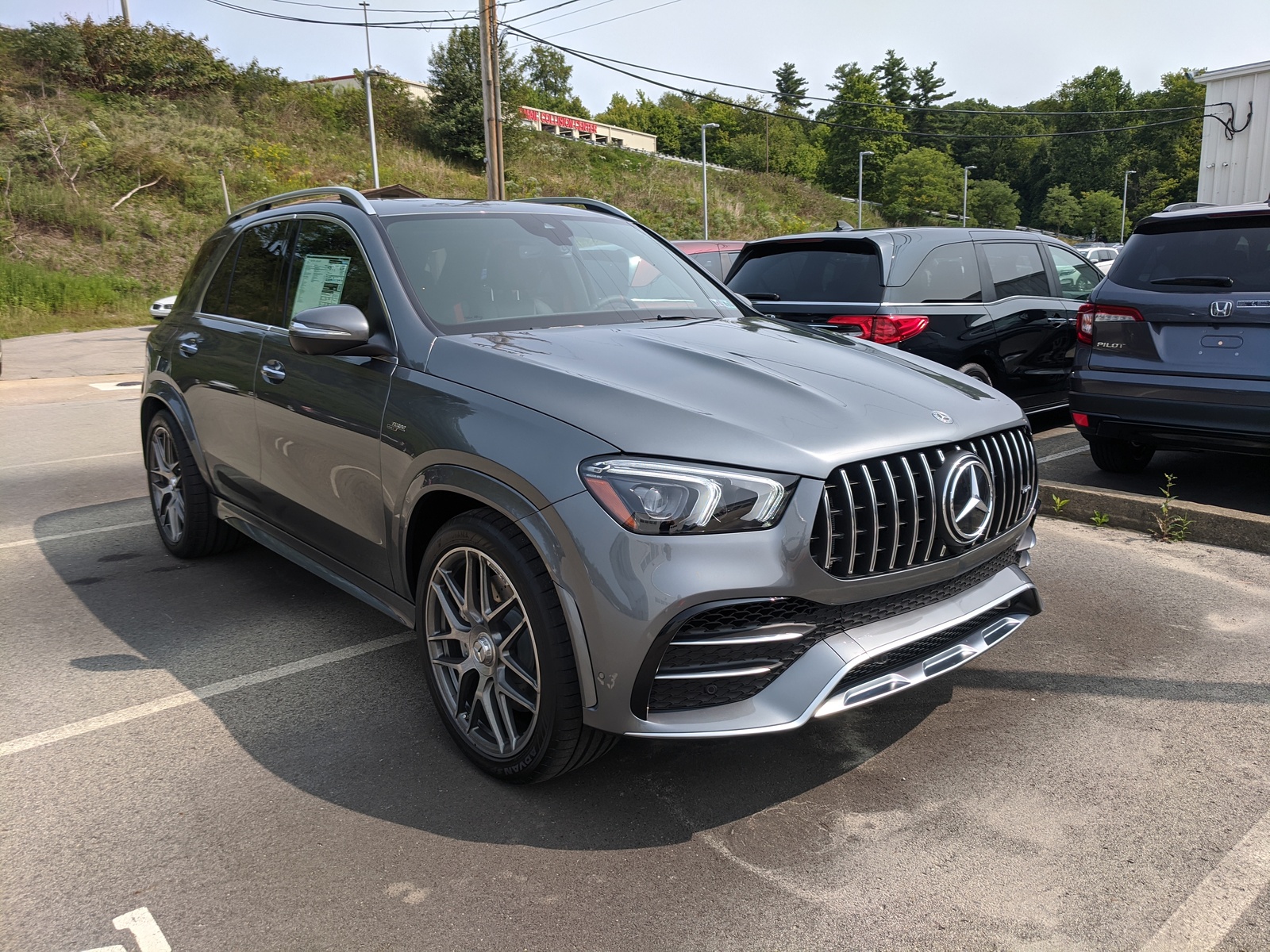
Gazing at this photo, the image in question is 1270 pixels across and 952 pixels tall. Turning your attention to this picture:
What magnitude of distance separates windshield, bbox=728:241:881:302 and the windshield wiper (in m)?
1.80

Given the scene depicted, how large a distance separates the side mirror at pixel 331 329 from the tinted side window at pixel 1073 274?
6.66m

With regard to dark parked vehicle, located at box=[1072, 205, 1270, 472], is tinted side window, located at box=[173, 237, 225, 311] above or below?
above

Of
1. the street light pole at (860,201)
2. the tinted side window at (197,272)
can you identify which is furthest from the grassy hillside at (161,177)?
the tinted side window at (197,272)

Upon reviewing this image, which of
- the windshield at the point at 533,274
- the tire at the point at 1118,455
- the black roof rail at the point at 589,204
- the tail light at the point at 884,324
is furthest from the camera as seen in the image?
the tail light at the point at 884,324

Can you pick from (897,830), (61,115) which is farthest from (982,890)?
(61,115)

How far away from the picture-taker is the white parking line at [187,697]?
3375 mm

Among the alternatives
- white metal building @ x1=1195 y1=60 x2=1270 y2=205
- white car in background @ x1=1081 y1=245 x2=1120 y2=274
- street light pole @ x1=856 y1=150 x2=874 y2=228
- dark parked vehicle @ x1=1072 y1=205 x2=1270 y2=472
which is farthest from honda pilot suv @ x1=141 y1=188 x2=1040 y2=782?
street light pole @ x1=856 y1=150 x2=874 y2=228

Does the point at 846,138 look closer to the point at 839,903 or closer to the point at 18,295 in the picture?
the point at 18,295

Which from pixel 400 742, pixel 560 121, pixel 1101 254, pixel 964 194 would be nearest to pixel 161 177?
pixel 1101 254

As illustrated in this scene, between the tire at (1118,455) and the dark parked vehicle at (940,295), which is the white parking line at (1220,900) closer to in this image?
the tire at (1118,455)

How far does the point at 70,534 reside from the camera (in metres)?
6.03

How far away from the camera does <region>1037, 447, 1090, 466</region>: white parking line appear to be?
7.20 m

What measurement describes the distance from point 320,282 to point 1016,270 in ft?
19.1

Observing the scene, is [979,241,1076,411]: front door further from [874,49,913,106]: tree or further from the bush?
[874,49,913,106]: tree
